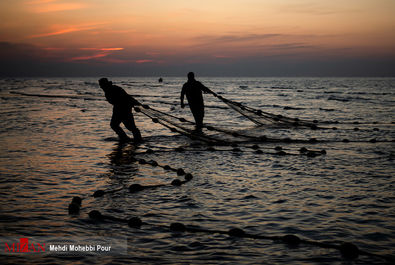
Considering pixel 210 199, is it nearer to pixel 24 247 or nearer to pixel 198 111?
pixel 24 247

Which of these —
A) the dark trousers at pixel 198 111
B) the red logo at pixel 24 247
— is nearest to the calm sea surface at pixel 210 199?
the red logo at pixel 24 247

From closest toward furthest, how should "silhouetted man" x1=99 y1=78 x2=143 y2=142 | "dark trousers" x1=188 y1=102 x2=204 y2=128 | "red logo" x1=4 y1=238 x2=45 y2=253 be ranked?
"red logo" x1=4 y1=238 x2=45 y2=253
"silhouetted man" x1=99 y1=78 x2=143 y2=142
"dark trousers" x1=188 y1=102 x2=204 y2=128

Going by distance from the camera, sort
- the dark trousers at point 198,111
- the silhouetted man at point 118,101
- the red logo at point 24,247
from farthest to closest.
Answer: the dark trousers at point 198,111
the silhouetted man at point 118,101
the red logo at point 24,247

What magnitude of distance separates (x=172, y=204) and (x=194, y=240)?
1447mm

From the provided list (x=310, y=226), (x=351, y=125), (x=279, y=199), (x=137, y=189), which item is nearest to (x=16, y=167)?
(x=137, y=189)

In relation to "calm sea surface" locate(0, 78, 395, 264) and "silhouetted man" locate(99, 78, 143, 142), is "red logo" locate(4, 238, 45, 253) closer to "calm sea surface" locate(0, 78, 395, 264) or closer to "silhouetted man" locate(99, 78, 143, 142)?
"calm sea surface" locate(0, 78, 395, 264)

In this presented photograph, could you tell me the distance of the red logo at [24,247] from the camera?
4.24 m

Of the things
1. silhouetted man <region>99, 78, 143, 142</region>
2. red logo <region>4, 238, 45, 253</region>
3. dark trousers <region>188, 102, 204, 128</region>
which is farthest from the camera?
dark trousers <region>188, 102, 204, 128</region>

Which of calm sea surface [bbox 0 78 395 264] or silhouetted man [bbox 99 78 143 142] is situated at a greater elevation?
silhouetted man [bbox 99 78 143 142]

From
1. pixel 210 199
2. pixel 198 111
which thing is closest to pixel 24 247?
pixel 210 199

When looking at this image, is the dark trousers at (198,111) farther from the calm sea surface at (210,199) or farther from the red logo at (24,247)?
the red logo at (24,247)

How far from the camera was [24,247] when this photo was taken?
170 inches

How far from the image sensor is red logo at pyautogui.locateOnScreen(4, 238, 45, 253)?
4.24m

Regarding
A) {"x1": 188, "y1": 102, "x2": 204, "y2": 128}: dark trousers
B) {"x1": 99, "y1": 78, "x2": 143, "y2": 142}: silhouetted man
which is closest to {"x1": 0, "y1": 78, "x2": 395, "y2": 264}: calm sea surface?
{"x1": 99, "y1": 78, "x2": 143, "y2": 142}: silhouetted man
